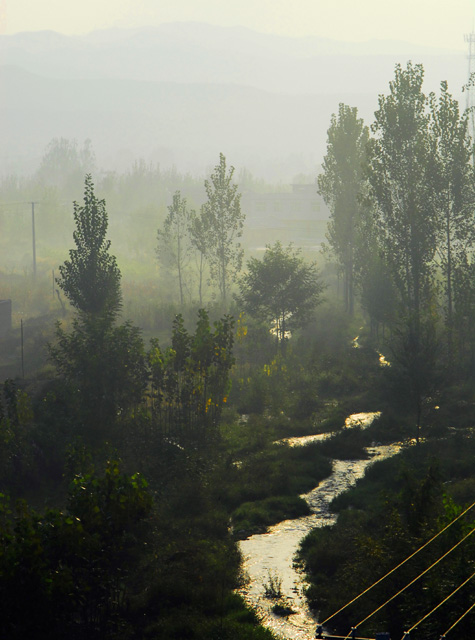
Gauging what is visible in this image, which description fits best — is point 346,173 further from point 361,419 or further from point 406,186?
point 361,419

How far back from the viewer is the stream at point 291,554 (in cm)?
1277

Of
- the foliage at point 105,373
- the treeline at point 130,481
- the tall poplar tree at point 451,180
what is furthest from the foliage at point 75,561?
the tall poplar tree at point 451,180

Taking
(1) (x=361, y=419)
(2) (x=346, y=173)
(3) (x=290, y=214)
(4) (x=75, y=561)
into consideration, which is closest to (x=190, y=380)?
(1) (x=361, y=419)

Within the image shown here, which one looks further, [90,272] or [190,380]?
[90,272]

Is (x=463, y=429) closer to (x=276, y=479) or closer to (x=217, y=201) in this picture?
(x=276, y=479)

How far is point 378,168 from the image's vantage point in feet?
126

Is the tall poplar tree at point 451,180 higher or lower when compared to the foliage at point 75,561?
higher

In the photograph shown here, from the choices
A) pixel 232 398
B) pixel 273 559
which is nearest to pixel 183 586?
pixel 273 559

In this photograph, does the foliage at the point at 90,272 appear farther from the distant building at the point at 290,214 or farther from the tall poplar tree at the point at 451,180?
the distant building at the point at 290,214

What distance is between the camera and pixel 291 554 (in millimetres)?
15797

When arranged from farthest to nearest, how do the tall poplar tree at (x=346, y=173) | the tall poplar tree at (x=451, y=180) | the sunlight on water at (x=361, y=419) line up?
the tall poplar tree at (x=346, y=173), the tall poplar tree at (x=451, y=180), the sunlight on water at (x=361, y=419)

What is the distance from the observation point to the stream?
41.9ft

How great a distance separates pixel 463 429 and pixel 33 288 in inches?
1843

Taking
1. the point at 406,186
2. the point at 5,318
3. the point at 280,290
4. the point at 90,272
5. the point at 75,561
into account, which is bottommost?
the point at 75,561
